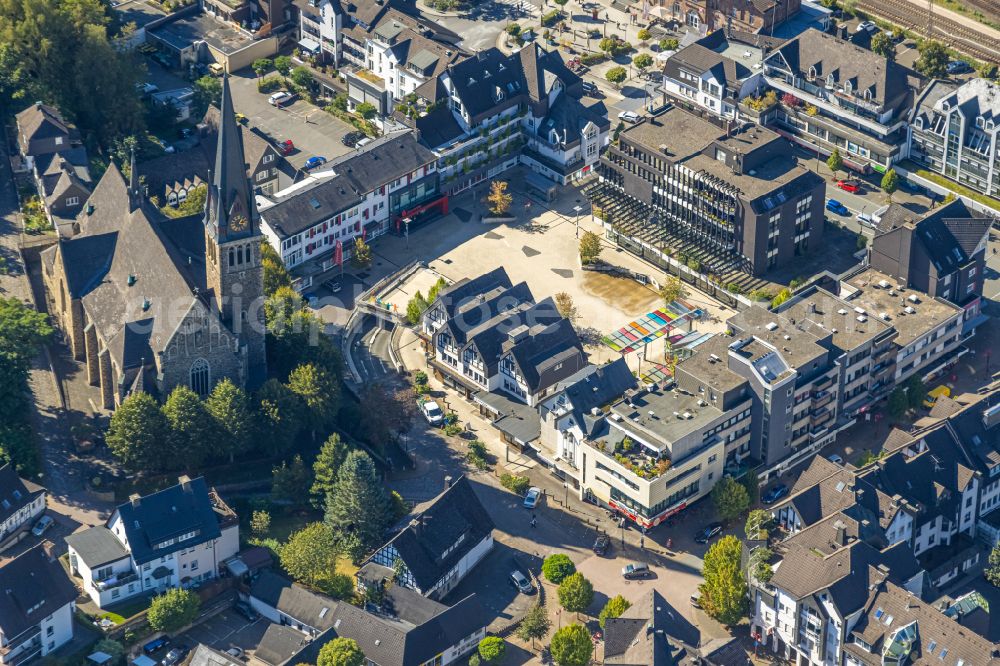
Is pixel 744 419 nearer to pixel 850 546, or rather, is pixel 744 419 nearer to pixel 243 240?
pixel 850 546

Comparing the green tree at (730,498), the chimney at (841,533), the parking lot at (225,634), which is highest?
the chimney at (841,533)

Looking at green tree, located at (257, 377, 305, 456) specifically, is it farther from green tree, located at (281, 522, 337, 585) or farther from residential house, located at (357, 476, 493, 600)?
residential house, located at (357, 476, 493, 600)

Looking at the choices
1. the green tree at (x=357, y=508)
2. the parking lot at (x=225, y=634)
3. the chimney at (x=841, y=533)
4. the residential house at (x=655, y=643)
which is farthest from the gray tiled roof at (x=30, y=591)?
the chimney at (x=841, y=533)

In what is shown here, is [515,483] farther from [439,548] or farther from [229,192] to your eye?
[229,192]

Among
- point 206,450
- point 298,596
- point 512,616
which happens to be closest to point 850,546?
point 512,616

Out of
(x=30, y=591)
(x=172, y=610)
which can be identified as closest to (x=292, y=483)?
(x=172, y=610)

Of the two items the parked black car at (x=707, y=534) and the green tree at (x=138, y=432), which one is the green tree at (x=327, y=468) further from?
the parked black car at (x=707, y=534)
